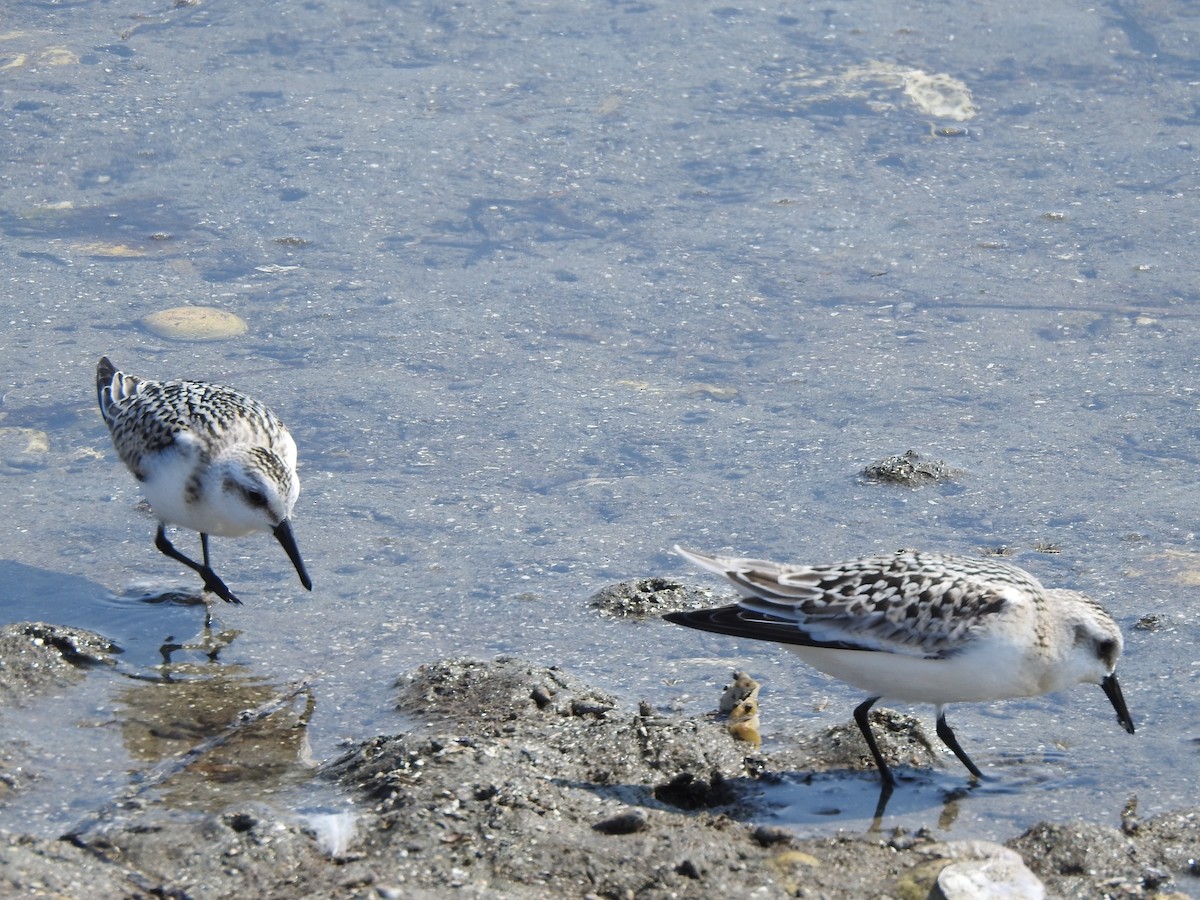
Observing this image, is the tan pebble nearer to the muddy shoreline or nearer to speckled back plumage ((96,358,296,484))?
speckled back plumage ((96,358,296,484))

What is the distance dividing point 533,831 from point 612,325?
465cm

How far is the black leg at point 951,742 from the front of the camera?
497cm

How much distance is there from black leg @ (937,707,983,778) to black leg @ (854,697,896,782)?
211 millimetres

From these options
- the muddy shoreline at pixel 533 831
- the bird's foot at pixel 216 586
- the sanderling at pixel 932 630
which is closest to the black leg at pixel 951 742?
the sanderling at pixel 932 630

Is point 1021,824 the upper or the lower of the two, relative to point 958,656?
lower

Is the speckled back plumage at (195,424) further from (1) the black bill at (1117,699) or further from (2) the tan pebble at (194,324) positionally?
(1) the black bill at (1117,699)

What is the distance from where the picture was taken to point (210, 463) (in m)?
6.03

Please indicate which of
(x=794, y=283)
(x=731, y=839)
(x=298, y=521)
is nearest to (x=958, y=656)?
(x=731, y=839)

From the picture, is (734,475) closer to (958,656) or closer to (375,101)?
(958,656)

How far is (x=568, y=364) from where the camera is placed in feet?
26.9

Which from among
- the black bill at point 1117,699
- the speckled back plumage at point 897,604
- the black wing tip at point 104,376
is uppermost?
the speckled back plumage at point 897,604

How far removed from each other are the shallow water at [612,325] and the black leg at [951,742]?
0.24 feet

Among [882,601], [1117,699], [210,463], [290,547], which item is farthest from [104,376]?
[1117,699]

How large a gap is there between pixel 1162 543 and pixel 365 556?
3.42 m
